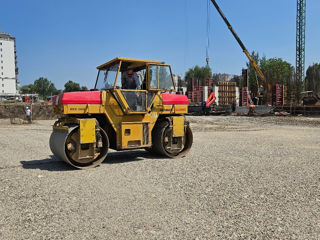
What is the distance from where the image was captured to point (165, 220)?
3.92 m

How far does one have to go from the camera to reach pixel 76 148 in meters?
7.00

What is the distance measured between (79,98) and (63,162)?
1.92m

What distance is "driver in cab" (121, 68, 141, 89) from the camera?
816 cm

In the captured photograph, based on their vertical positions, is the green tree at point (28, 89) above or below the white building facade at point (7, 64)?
below

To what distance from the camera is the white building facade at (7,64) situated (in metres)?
99.2

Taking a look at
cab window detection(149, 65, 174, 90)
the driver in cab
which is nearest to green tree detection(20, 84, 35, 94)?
the driver in cab

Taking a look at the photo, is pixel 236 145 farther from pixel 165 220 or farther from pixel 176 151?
pixel 165 220

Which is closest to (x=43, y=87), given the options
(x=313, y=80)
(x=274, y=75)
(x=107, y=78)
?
(x=274, y=75)

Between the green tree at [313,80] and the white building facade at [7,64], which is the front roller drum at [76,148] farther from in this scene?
the white building facade at [7,64]

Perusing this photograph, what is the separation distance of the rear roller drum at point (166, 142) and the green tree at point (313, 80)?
43.6 meters

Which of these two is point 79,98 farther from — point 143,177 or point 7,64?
point 7,64

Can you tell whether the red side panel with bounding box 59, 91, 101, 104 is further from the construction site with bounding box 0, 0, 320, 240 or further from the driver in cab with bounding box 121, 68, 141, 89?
the driver in cab with bounding box 121, 68, 141, 89

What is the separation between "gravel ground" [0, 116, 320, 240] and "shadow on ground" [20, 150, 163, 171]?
1.2 inches

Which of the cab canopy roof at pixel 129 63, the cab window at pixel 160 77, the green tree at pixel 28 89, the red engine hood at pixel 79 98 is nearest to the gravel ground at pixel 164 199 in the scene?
the red engine hood at pixel 79 98
